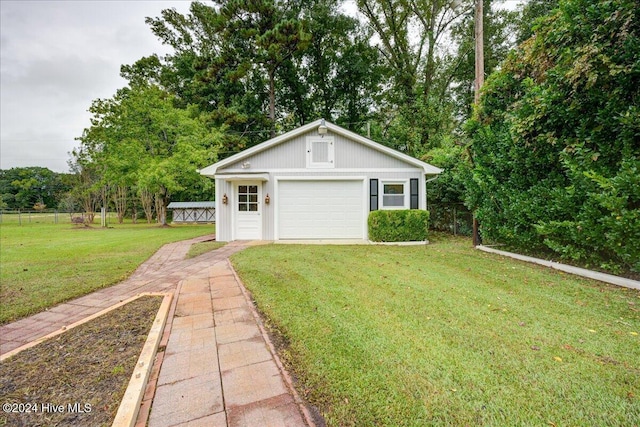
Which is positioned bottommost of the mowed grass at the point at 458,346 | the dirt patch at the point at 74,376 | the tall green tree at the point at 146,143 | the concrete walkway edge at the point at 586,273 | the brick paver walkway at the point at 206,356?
the dirt patch at the point at 74,376

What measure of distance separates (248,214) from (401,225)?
17.2 feet

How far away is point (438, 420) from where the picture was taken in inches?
67.5

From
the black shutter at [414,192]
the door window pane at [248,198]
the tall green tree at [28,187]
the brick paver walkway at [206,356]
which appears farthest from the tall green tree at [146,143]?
the tall green tree at [28,187]

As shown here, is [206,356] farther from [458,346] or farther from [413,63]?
[413,63]

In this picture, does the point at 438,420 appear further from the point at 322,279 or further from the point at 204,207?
the point at 204,207

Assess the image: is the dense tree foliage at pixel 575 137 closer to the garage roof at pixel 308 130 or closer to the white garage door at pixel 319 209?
the garage roof at pixel 308 130

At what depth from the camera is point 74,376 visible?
222cm

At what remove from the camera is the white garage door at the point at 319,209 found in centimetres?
988

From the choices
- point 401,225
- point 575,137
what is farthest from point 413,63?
point 575,137

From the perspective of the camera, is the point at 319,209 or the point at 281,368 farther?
the point at 319,209

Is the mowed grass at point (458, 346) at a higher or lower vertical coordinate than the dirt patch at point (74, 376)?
higher

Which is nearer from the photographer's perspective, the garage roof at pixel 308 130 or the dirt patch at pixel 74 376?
the dirt patch at pixel 74 376

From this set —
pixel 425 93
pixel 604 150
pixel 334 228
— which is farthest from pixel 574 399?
pixel 425 93

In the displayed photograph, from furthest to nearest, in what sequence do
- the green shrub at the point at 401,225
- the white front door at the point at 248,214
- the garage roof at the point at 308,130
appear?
1. the white front door at the point at 248,214
2. the garage roof at the point at 308,130
3. the green shrub at the point at 401,225
